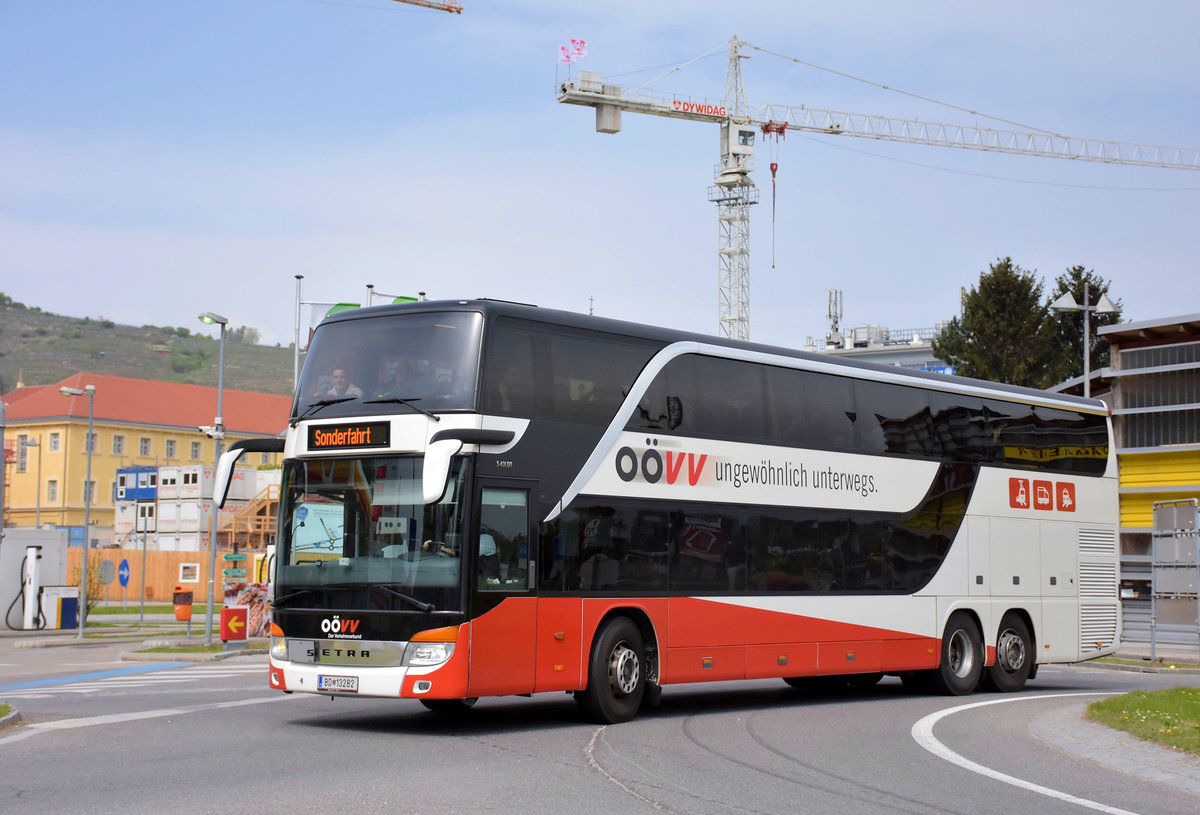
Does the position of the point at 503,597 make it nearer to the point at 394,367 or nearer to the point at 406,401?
the point at 406,401

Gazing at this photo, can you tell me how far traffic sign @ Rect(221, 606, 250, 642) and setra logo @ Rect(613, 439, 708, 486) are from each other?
18492mm

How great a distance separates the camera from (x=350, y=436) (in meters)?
13.7

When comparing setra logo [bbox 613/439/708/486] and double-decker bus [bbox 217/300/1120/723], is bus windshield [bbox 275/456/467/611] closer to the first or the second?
double-decker bus [bbox 217/300/1120/723]

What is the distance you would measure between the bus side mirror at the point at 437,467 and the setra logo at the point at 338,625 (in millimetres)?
1456

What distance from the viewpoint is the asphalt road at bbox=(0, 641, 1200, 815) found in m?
9.52

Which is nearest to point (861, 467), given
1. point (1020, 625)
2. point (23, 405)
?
point (1020, 625)

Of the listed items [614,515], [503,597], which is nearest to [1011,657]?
[614,515]

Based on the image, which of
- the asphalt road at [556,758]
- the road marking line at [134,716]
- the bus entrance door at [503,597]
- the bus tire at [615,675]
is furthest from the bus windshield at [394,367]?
the road marking line at [134,716]

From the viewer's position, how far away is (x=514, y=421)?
45.3 ft

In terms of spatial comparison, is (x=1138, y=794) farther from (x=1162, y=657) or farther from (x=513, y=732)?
(x=1162, y=657)

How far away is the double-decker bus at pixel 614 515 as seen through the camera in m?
13.4

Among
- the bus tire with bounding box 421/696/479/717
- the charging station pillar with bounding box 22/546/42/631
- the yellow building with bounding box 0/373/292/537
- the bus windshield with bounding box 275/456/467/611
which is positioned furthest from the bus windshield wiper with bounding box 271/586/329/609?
the yellow building with bounding box 0/373/292/537

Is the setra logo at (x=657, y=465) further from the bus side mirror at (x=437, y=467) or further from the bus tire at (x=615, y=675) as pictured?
the bus side mirror at (x=437, y=467)

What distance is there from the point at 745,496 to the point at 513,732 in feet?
14.7
